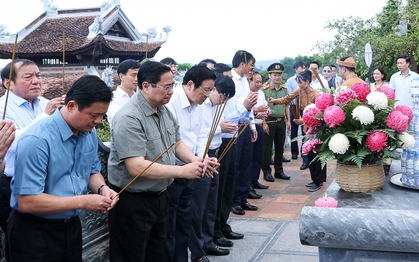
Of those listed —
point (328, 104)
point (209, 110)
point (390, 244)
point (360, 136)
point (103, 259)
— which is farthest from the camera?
point (209, 110)

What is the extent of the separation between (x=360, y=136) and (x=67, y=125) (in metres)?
1.43

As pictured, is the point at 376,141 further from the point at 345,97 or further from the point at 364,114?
the point at 345,97

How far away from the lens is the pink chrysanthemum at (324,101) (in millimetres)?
2676

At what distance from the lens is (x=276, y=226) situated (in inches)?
193

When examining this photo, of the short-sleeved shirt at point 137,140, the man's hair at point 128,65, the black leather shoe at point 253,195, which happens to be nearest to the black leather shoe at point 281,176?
the black leather shoe at point 253,195

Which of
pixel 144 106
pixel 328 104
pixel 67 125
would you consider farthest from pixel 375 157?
pixel 67 125

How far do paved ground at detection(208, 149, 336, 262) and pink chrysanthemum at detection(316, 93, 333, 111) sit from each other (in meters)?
1.69

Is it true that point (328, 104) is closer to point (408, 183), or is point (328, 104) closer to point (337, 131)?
point (337, 131)

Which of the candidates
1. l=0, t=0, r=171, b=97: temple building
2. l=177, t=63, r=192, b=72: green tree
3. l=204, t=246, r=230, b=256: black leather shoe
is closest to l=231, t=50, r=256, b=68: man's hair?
l=204, t=246, r=230, b=256: black leather shoe

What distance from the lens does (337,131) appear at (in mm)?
2617

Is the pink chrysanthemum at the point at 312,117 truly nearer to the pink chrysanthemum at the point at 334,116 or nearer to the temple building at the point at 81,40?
the pink chrysanthemum at the point at 334,116

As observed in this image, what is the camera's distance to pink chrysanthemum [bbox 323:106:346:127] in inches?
99.8

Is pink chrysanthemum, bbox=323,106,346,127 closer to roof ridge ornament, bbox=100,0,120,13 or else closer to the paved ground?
the paved ground

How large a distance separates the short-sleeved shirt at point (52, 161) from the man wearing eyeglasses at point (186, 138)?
1115 mm
